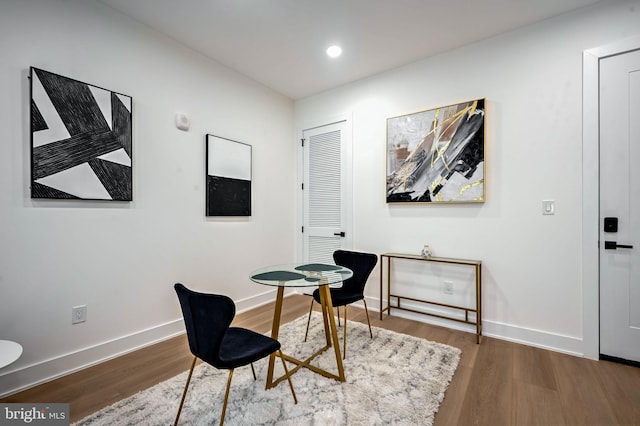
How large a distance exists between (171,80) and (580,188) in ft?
12.5

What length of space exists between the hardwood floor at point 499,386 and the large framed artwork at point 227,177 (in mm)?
1451

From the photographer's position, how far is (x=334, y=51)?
3020 mm

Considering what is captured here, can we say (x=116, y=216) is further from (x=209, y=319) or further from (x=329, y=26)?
(x=329, y=26)

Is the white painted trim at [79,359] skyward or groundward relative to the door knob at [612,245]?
groundward

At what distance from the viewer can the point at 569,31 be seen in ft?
8.00

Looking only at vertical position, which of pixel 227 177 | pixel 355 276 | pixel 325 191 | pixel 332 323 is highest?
pixel 227 177

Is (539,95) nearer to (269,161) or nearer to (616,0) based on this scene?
(616,0)

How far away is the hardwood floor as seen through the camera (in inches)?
66.4

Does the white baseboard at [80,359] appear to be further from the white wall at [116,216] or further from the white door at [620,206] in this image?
the white door at [620,206]

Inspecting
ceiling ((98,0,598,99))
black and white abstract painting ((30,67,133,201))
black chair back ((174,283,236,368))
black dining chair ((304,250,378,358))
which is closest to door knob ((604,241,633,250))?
black dining chair ((304,250,378,358))

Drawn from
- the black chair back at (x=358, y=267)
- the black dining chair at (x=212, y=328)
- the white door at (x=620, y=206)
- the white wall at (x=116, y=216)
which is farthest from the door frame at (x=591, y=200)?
the white wall at (x=116, y=216)

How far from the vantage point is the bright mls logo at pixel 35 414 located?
157cm

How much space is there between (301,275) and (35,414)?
1.72 metres

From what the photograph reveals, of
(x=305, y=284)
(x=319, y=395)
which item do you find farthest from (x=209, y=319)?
(x=319, y=395)
